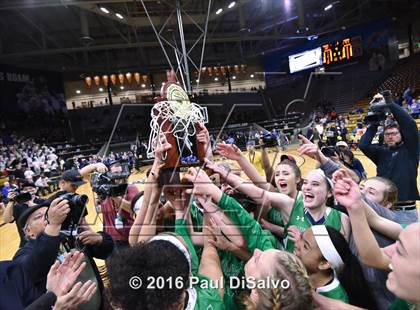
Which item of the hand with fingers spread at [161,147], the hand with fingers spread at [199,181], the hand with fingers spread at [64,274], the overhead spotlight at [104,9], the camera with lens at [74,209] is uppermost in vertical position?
the overhead spotlight at [104,9]

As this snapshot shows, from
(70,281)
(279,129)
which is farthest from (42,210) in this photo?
(279,129)

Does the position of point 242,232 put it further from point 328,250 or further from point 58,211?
point 58,211

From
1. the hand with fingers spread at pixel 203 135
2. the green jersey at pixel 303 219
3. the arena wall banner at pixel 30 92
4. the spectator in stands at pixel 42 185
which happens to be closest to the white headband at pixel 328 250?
the green jersey at pixel 303 219

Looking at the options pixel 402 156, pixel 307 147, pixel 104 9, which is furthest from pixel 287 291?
pixel 104 9

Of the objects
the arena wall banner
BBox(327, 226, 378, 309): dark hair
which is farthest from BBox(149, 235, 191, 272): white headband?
the arena wall banner

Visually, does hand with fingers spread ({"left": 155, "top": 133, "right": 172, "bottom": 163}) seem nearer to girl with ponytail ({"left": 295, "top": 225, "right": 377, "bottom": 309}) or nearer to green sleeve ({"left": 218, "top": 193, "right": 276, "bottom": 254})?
green sleeve ({"left": 218, "top": 193, "right": 276, "bottom": 254})

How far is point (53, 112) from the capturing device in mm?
8008

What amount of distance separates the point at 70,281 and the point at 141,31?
25.7 ft

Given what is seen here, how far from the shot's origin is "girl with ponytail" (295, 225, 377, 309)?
599mm

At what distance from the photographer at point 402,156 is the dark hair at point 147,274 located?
3.36 feet

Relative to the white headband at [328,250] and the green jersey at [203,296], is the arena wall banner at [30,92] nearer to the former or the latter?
the green jersey at [203,296]

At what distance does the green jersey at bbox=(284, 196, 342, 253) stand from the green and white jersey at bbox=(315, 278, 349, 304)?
0.42 feet

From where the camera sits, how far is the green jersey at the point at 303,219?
2.45 ft

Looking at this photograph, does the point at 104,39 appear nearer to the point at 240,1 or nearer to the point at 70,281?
the point at 240,1
